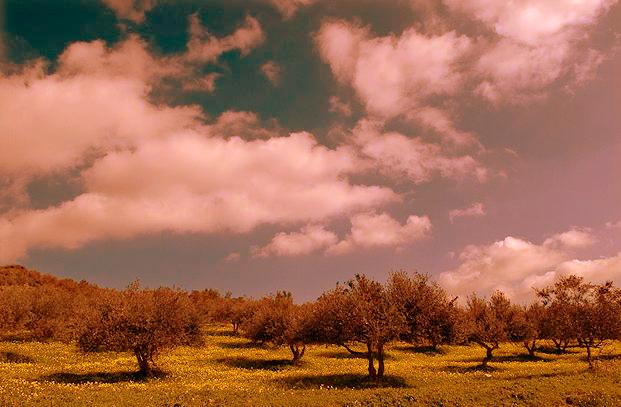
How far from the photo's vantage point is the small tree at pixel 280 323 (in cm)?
5375

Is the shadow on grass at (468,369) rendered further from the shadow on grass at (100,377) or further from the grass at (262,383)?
the shadow on grass at (100,377)

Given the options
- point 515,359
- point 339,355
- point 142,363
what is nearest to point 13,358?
point 142,363

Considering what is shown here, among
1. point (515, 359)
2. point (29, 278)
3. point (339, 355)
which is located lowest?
point (515, 359)

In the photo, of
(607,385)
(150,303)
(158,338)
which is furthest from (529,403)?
(150,303)

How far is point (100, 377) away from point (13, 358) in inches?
691

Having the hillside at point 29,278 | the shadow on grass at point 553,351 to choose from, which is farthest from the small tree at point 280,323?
the hillside at point 29,278

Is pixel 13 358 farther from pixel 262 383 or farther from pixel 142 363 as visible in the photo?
pixel 262 383

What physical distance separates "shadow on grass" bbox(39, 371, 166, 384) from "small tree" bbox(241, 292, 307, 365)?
Result: 1622cm

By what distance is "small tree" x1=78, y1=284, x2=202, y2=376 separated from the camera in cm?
4238

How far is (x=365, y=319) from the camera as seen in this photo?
125 ft

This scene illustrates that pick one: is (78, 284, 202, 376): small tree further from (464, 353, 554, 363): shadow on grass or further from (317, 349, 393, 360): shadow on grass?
(464, 353, 554, 363): shadow on grass

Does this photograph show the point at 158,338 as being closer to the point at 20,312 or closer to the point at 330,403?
the point at 330,403

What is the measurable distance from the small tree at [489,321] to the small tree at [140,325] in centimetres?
Answer: 3467

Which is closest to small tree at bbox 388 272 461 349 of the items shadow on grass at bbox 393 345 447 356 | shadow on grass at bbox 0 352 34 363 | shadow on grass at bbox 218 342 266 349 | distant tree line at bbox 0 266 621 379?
distant tree line at bbox 0 266 621 379
